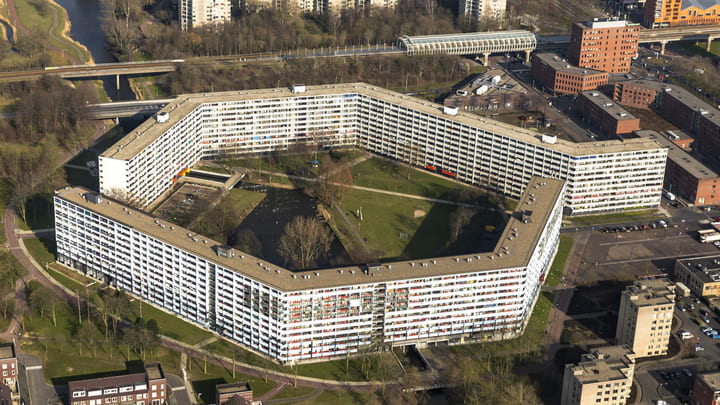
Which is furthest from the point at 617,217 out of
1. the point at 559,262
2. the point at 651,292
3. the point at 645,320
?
the point at 645,320

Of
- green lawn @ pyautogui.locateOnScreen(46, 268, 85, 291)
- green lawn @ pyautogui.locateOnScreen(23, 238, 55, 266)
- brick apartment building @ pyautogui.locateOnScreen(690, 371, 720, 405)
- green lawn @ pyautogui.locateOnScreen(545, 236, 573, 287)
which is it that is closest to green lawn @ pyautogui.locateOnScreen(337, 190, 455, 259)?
green lawn @ pyautogui.locateOnScreen(545, 236, 573, 287)

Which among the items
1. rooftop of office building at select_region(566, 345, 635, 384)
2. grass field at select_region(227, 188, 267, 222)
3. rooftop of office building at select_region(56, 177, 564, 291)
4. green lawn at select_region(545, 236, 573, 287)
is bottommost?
rooftop of office building at select_region(566, 345, 635, 384)

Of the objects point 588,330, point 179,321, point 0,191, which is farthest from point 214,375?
point 0,191

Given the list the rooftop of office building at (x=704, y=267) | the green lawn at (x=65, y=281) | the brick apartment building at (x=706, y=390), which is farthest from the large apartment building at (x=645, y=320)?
the green lawn at (x=65, y=281)

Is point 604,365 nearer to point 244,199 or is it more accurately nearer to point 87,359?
point 87,359

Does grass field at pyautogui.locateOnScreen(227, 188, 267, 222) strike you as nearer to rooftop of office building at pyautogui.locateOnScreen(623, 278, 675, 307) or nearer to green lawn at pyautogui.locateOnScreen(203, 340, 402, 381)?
green lawn at pyautogui.locateOnScreen(203, 340, 402, 381)

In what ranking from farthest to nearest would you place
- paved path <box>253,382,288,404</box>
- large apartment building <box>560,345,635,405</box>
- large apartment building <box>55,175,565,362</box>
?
large apartment building <box>55,175,565,362</box> < paved path <box>253,382,288,404</box> < large apartment building <box>560,345,635,405</box>

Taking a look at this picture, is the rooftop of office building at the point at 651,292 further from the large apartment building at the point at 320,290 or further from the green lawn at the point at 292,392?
the green lawn at the point at 292,392
